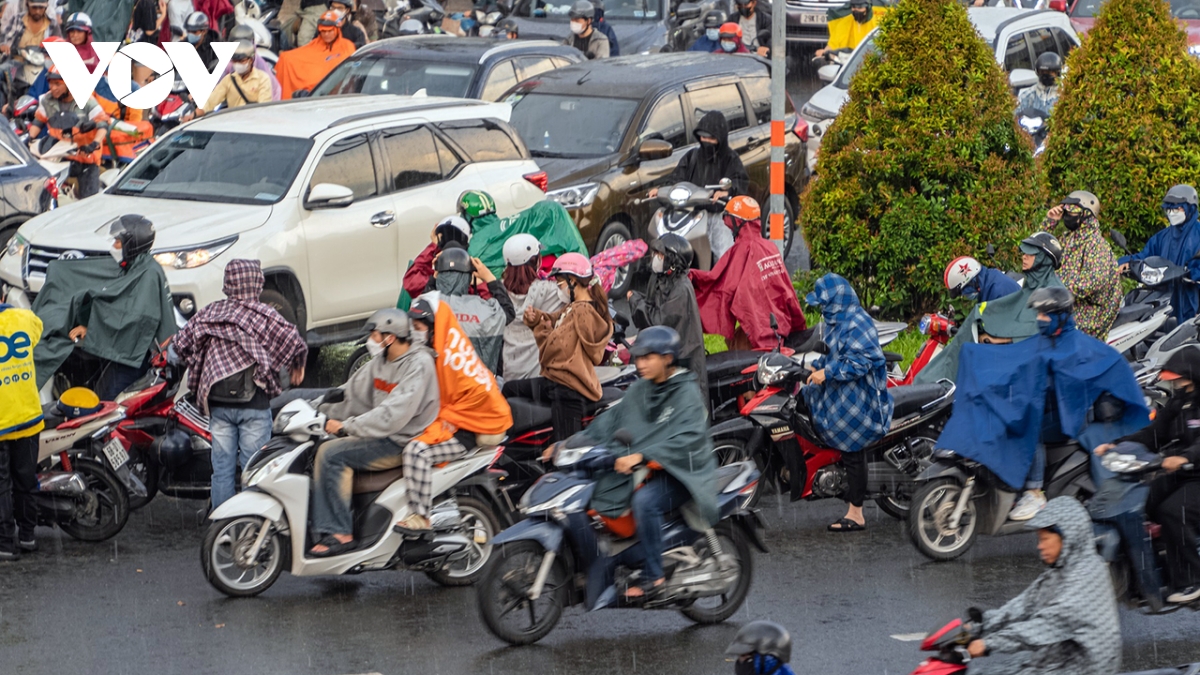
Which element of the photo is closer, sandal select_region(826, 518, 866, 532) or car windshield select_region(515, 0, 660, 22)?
sandal select_region(826, 518, 866, 532)

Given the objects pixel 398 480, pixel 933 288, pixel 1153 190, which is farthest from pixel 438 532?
pixel 1153 190

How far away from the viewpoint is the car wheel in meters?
15.0

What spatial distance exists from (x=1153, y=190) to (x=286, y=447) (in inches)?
326

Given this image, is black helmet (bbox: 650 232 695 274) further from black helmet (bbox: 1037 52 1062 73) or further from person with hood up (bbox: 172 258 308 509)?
black helmet (bbox: 1037 52 1062 73)

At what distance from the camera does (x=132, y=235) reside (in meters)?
10.2

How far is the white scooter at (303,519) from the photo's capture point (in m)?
8.50

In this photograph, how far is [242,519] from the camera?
8461 mm

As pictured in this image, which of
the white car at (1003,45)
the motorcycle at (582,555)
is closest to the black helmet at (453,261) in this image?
the motorcycle at (582,555)

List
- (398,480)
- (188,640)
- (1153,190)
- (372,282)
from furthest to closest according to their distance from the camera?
1. (1153,190)
2. (372,282)
3. (398,480)
4. (188,640)

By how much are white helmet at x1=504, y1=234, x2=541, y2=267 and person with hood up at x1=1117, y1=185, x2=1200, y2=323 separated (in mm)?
4327

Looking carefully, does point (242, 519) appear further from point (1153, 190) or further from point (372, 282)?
point (1153, 190)

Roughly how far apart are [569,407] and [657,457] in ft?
6.74

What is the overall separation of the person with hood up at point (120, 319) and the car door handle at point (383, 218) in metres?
2.78

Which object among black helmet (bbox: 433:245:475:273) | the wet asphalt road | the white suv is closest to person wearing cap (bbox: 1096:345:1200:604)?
the wet asphalt road
